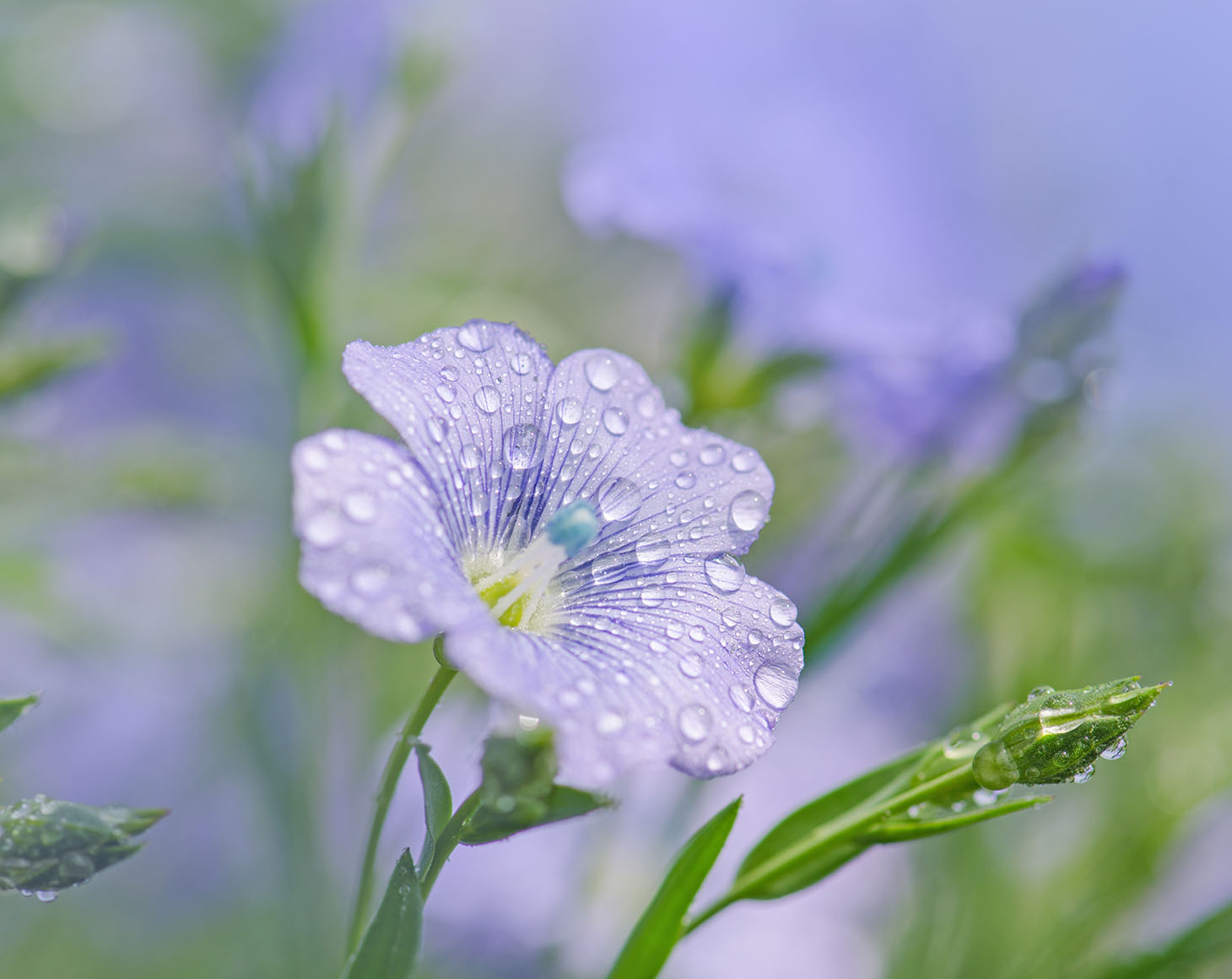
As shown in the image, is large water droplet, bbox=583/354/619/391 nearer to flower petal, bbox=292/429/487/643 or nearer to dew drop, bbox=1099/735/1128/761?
flower petal, bbox=292/429/487/643

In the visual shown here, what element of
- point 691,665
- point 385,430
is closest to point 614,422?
point 691,665

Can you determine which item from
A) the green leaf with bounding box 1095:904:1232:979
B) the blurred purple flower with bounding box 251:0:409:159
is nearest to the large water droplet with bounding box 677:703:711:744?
the green leaf with bounding box 1095:904:1232:979

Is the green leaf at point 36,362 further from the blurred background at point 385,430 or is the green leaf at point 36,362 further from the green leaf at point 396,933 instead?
the green leaf at point 396,933

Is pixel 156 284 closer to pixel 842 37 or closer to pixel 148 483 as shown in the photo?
pixel 148 483

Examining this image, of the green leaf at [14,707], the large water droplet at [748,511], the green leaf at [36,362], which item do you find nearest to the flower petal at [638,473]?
the large water droplet at [748,511]

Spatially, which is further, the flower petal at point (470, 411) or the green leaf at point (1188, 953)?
the green leaf at point (1188, 953)

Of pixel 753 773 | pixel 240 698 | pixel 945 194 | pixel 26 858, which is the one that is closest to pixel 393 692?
pixel 240 698
